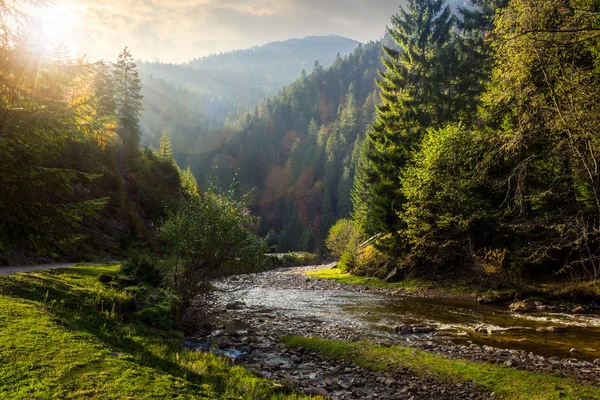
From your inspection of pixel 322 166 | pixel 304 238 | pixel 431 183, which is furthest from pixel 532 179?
pixel 322 166

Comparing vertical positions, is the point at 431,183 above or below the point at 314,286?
above

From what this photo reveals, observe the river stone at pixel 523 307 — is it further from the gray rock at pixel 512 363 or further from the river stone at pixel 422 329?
the gray rock at pixel 512 363

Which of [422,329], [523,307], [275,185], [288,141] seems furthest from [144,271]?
[288,141]

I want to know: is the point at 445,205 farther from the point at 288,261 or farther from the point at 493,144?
the point at 288,261

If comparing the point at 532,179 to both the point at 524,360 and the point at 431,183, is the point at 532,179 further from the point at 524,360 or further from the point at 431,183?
the point at 524,360

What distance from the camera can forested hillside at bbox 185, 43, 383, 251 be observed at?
399ft

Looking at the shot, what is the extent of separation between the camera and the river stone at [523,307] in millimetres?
19734

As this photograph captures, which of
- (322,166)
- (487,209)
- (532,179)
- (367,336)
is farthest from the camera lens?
(322,166)

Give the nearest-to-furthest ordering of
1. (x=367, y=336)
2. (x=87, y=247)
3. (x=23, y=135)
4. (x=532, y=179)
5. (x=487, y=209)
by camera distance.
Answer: (x=23, y=135)
(x=367, y=336)
(x=532, y=179)
(x=487, y=209)
(x=87, y=247)

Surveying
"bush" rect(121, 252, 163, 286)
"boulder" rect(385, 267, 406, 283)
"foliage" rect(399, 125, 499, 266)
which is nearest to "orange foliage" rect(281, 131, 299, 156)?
"boulder" rect(385, 267, 406, 283)

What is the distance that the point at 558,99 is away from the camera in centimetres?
1084

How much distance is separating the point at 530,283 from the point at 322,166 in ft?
412

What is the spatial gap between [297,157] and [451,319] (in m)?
135

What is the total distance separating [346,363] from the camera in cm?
1176
